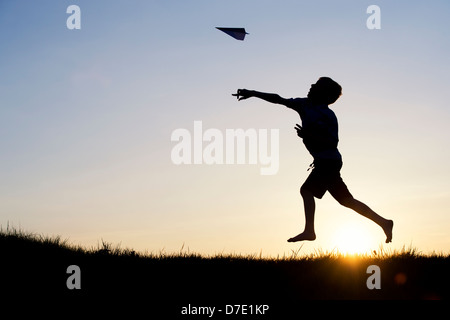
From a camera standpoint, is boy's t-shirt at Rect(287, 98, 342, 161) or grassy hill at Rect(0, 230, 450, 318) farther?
boy's t-shirt at Rect(287, 98, 342, 161)

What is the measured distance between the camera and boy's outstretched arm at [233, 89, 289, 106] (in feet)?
28.5

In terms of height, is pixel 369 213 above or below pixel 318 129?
below

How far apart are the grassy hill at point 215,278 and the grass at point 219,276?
0.01 m

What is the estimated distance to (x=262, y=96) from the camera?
8.86 metres

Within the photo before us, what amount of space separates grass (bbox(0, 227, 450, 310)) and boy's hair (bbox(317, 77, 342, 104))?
8.57 feet

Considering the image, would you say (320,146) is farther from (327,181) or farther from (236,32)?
(236,32)

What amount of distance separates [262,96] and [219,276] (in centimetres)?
283

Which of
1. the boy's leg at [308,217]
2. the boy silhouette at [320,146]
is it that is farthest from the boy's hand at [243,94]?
the boy's leg at [308,217]

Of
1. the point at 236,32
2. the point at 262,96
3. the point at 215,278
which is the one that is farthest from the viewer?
the point at 236,32

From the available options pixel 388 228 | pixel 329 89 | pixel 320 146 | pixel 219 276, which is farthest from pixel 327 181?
pixel 219 276

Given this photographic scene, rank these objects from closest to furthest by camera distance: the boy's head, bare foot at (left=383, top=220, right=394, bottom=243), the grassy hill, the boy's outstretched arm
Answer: the grassy hill → the boy's outstretched arm → the boy's head → bare foot at (left=383, top=220, right=394, bottom=243)

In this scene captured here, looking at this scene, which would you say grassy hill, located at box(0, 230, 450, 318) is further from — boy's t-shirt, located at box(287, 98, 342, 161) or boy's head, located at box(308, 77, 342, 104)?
boy's head, located at box(308, 77, 342, 104)

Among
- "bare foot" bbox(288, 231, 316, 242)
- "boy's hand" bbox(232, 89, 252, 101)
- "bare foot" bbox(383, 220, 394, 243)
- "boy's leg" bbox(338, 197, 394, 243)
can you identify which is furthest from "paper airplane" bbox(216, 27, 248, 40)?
"bare foot" bbox(383, 220, 394, 243)

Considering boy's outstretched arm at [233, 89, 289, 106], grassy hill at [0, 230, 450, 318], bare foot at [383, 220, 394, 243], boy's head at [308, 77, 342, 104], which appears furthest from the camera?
bare foot at [383, 220, 394, 243]
